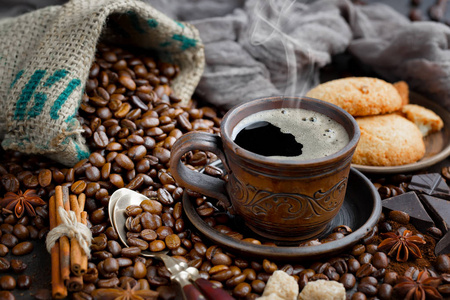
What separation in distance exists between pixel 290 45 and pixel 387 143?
81cm

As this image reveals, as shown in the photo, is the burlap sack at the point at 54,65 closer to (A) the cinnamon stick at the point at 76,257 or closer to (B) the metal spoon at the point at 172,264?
(B) the metal spoon at the point at 172,264

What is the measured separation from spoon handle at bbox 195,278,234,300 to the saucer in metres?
0.15

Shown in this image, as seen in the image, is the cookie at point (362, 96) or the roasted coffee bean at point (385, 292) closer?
the roasted coffee bean at point (385, 292)

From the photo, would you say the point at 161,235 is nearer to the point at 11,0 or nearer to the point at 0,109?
the point at 0,109

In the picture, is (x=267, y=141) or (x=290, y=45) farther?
(x=290, y=45)

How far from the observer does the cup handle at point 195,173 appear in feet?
4.10

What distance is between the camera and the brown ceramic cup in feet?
3.77

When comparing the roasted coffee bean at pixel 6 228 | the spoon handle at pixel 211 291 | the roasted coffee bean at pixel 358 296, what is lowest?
the roasted coffee bean at pixel 6 228

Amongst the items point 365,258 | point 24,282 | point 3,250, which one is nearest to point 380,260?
point 365,258

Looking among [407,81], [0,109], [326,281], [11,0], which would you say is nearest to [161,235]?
[326,281]

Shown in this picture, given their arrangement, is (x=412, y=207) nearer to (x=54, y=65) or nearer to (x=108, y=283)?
(x=108, y=283)

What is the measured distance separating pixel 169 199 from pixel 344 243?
24.7 inches

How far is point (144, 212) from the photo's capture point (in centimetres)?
143

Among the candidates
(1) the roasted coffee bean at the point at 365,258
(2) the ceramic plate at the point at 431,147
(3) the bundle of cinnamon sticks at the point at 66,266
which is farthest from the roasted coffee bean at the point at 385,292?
(3) the bundle of cinnamon sticks at the point at 66,266
